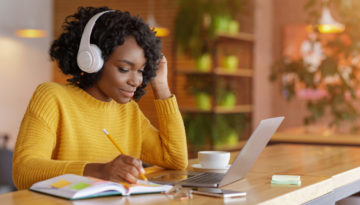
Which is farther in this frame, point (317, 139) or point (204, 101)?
point (204, 101)

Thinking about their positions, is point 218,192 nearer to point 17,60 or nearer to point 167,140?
point 167,140

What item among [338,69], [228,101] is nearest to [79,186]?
[338,69]

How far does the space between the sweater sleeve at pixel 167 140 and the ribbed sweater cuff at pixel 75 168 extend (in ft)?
→ 1.67

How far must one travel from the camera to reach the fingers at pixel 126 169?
1.33 metres

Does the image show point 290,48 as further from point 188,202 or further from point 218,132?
point 188,202

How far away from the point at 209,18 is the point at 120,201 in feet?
14.2

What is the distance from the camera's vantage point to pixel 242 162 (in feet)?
4.99

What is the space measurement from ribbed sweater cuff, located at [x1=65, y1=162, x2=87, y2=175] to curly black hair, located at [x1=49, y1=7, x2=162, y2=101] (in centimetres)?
39

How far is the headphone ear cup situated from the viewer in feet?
5.57

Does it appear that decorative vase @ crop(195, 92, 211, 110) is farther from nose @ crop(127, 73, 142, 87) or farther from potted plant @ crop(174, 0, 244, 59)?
nose @ crop(127, 73, 142, 87)

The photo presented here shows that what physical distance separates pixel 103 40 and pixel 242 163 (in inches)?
22.8

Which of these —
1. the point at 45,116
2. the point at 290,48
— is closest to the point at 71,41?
the point at 45,116

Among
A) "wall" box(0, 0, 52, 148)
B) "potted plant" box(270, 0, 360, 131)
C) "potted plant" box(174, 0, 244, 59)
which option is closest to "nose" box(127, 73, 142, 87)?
"potted plant" box(270, 0, 360, 131)

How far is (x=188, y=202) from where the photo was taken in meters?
1.25
